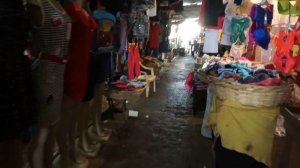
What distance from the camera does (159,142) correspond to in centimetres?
507

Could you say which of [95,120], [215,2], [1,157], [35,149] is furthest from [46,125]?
[215,2]

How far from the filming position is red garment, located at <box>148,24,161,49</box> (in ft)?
30.5

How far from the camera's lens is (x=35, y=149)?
274cm

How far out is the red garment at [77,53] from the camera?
292cm

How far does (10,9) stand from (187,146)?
3.66 metres

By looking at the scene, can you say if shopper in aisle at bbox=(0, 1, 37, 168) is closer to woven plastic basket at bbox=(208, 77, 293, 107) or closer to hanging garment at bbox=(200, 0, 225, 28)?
woven plastic basket at bbox=(208, 77, 293, 107)

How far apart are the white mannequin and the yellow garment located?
5.04ft

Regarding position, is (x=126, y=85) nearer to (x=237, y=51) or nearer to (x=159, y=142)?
(x=159, y=142)

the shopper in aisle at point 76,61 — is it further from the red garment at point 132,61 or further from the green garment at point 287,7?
the red garment at point 132,61

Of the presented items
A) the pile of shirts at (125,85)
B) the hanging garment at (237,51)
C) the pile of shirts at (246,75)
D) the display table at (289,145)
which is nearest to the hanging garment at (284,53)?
the pile of shirts at (246,75)

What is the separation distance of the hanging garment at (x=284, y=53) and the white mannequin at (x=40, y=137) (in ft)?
8.59

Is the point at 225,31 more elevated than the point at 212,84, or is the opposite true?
the point at 225,31

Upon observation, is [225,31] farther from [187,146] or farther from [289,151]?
[289,151]

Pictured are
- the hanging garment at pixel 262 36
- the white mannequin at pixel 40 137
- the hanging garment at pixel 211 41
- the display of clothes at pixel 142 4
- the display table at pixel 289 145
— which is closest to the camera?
the white mannequin at pixel 40 137
